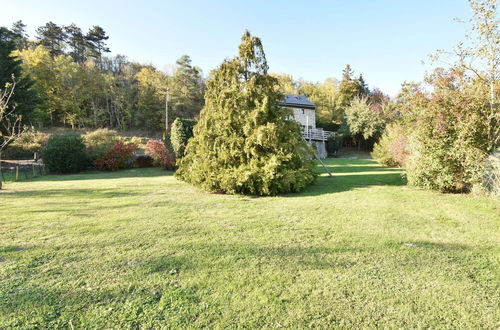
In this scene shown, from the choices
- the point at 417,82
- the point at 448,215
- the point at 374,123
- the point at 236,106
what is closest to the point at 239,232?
the point at 448,215

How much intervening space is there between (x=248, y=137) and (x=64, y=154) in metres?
14.5

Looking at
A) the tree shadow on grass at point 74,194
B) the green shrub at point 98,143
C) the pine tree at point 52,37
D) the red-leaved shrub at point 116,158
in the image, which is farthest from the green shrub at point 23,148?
the pine tree at point 52,37

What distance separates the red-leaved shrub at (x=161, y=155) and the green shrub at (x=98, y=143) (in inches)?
124

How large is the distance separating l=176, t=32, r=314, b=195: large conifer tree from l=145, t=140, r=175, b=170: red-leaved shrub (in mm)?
9119

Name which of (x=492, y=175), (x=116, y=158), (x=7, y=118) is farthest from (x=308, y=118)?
(x=7, y=118)

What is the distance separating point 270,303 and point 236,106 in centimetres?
737

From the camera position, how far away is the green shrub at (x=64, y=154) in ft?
56.1

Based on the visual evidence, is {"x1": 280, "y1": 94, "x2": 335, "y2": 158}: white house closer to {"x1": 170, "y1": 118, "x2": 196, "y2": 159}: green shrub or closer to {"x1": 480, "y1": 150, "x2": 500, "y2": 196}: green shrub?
{"x1": 170, "y1": 118, "x2": 196, "y2": 159}: green shrub

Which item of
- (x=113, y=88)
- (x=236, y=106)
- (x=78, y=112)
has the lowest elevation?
(x=236, y=106)

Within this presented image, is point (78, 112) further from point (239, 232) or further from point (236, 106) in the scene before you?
point (239, 232)

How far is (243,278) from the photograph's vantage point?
125 inches

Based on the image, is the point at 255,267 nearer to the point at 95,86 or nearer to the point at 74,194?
the point at 74,194

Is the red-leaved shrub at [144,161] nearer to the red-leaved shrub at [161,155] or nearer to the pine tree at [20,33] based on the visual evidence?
the red-leaved shrub at [161,155]

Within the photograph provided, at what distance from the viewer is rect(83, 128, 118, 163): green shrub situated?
1853 centimetres
